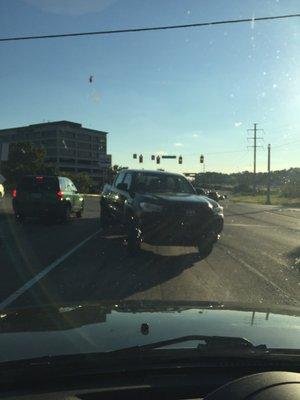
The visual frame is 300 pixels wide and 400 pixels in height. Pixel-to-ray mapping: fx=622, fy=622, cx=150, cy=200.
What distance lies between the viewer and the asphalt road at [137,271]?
A: 28.7 feet

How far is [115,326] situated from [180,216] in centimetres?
851

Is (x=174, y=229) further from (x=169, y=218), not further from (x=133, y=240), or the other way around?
(x=133, y=240)

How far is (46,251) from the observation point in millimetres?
13727

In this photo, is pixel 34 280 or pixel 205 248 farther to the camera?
pixel 205 248

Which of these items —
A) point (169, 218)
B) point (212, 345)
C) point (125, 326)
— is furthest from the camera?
point (169, 218)

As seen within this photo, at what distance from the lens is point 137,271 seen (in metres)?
11.0

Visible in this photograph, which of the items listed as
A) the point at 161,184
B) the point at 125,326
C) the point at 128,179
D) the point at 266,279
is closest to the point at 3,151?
the point at 128,179

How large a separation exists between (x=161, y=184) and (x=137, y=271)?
11.6 ft

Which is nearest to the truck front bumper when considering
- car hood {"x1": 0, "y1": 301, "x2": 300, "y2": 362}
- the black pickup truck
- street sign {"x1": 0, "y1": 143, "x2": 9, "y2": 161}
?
the black pickup truck

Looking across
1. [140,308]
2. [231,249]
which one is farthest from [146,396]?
[231,249]

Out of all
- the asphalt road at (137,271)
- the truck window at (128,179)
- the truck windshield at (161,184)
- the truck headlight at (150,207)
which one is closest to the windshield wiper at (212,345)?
the asphalt road at (137,271)

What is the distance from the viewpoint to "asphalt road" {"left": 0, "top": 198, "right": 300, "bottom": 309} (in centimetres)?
874

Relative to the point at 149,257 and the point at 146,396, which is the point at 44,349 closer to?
the point at 146,396

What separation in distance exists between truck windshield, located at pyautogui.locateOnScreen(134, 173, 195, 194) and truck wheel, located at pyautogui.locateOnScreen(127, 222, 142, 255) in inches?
45.8
